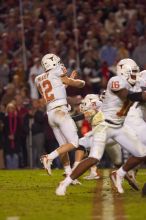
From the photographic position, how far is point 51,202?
8148 millimetres

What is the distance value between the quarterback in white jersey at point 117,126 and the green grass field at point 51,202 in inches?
11.8

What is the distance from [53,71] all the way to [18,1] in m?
9.62

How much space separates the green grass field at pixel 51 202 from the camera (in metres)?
7.18

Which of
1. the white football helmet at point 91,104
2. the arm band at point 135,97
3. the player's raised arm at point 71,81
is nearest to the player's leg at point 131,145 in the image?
the arm band at point 135,97

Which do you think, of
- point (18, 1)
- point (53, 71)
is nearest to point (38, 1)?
point (18, 1)

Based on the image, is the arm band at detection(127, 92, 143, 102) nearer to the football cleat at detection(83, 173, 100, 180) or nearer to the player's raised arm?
the player's raised arm

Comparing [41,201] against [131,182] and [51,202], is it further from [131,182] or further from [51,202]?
[131,182]

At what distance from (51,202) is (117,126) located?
46.6 inches

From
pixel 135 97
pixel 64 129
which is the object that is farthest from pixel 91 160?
pixel 64 129

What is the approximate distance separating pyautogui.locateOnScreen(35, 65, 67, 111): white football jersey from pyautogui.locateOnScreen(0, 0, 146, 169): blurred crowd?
4.73m

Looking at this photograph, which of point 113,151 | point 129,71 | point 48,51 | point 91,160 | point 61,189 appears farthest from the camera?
point 48,51

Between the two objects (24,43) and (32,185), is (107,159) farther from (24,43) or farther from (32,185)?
(32,185)

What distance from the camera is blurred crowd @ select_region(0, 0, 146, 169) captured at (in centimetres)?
1580

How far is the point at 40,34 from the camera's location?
18.1 m
